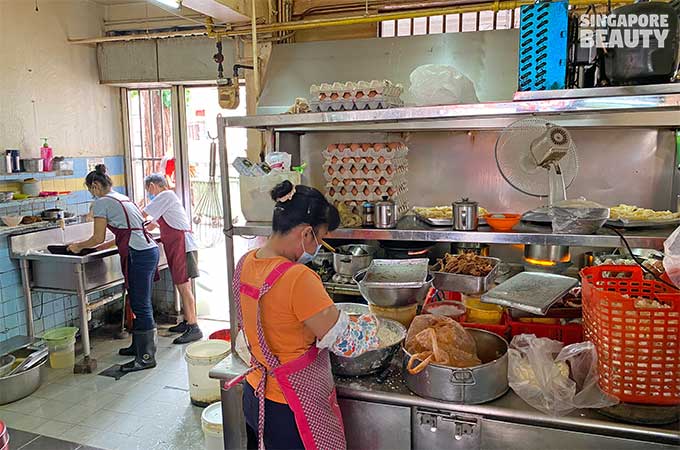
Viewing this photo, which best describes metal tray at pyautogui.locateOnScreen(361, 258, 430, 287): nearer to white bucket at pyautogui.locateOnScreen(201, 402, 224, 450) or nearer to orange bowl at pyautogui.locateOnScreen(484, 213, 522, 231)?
orange bowl at pyautogui.locateOnScreen(484, 213, 522, 231)

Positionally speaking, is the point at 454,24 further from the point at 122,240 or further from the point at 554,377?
the point at 122,240

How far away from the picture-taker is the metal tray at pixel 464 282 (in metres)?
2.20

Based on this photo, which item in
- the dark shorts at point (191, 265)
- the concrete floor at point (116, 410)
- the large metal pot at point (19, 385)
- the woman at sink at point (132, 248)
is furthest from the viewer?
the dark shorts at point (191, 265)

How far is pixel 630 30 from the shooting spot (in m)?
1.69

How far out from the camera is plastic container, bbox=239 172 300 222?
2320 mm

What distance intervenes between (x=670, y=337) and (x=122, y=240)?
12.7 ft

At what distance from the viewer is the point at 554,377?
6.21 feet

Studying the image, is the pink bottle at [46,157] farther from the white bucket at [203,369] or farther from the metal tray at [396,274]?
the metal tray at [396,274]

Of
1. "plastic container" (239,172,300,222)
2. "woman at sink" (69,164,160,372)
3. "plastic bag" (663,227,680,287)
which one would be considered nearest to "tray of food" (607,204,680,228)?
"plastic bag" (663,227,680,287)

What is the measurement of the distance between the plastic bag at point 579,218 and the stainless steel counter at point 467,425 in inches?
26.2

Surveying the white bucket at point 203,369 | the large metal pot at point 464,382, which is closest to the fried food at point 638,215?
the large metal pot at point 464,382

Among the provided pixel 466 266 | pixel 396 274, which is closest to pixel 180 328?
pixel 396 274

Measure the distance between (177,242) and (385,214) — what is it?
3000 mm

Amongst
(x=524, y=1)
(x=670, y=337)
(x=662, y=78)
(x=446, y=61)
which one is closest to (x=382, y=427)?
(x=670, y=337)
